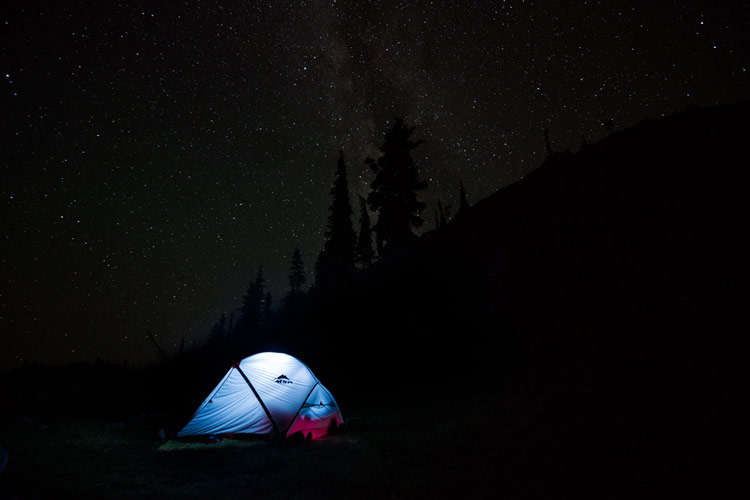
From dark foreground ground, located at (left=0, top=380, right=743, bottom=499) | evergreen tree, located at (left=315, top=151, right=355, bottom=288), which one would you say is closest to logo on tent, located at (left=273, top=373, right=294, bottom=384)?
dark foreground ground, located at (left=0, top=380, right=743, bottom=499)

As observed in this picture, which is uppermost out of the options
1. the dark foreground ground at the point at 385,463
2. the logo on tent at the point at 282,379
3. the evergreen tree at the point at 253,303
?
the evergreen tree at the point at 253,303

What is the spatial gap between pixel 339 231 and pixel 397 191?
9836 mm

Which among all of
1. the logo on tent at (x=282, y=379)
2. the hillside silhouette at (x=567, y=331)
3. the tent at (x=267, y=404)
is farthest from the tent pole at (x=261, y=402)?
the hillside silhouette at (x=567, y=331)

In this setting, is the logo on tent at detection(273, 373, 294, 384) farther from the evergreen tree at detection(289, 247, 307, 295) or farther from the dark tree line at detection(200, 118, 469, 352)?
the evergreen tree at detection(289, 247, 307, 295)

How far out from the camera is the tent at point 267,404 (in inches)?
355

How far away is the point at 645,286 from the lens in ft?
45.5

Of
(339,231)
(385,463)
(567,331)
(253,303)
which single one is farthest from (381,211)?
(253,303)

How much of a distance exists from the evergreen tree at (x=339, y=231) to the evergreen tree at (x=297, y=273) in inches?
727

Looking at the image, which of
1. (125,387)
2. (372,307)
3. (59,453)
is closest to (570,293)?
(372,307)

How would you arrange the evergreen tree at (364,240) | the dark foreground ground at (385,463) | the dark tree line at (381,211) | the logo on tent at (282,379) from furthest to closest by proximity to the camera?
the evergreen tree at (364,240), the dark tree line at (381,211), the logo on tent at (282,379), the dark foreground ground at (385,463)

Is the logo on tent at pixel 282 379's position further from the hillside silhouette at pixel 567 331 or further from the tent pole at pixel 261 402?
the hillside silhouette at pixel 567 331

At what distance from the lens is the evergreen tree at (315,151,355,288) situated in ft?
115

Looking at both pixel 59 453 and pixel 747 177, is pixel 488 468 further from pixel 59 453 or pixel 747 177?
pixel 747 177

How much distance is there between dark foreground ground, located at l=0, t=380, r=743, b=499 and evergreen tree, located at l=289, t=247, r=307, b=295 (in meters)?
45.2
